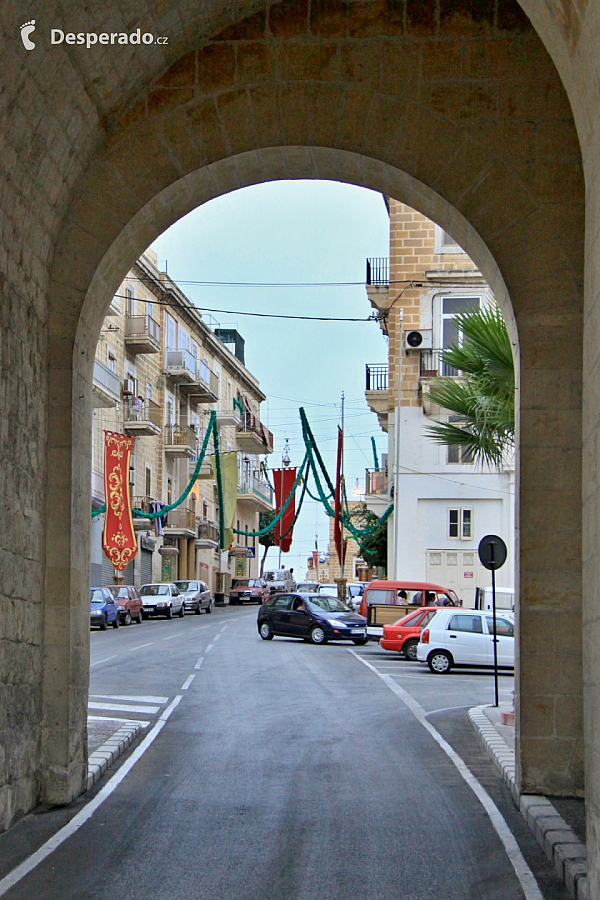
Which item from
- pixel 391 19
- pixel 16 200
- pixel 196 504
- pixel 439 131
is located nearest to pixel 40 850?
pixel 16 200

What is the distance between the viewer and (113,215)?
10211 millimetres

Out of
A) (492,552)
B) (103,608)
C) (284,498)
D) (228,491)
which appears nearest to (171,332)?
(228,491)

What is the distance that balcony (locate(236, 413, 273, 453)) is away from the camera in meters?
75.7

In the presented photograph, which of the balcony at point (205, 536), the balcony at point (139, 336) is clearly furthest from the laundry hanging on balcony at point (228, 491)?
the balcony at point (205, 536)

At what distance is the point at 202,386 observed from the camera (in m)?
64.2

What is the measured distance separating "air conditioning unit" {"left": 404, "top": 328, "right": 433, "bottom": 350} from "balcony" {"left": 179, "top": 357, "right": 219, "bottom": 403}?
2346 cm

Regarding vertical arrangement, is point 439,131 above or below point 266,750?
above

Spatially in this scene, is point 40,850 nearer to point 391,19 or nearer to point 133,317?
point 391,19

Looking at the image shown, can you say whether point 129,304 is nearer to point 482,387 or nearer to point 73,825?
point 482,387

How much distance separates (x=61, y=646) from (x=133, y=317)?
44301 mm

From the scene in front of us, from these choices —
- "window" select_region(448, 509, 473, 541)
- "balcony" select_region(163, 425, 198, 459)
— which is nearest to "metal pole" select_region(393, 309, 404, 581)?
"window" select_region(448, 509, 473, 541)

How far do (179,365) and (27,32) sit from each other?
172 feet

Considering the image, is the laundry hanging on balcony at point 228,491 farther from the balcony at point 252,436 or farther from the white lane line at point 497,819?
the white lane line at point 497,819

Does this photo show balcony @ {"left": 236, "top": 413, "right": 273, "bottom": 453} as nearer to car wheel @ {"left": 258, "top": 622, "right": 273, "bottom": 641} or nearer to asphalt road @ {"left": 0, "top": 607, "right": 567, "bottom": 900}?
car wheel @ {"left": 258, "top": 622, "right": 273, "bottom": 641}
